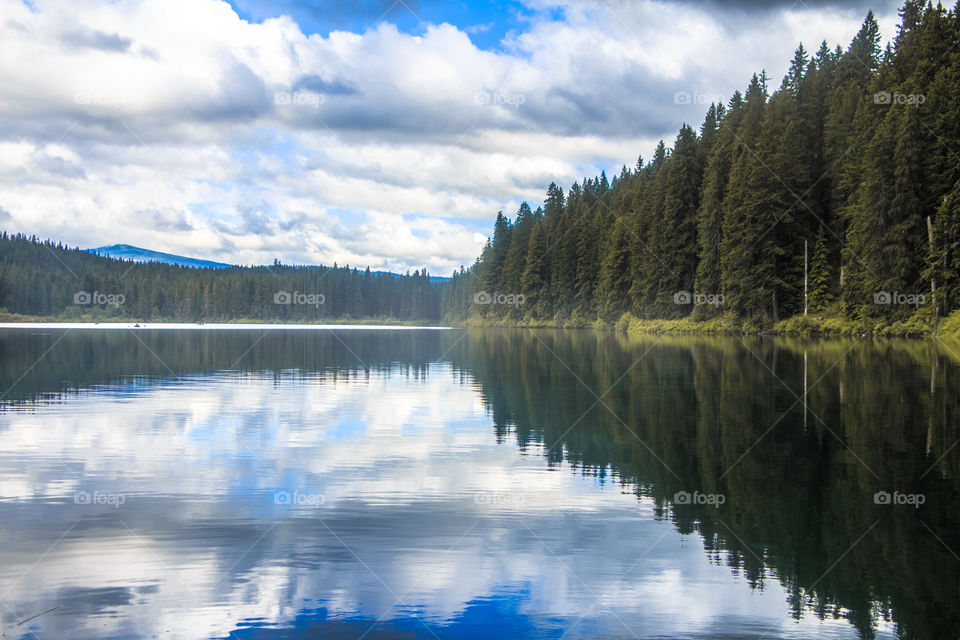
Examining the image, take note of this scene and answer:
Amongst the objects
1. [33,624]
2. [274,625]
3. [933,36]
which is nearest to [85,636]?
[33,624]

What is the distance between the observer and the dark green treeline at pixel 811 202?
Answer: 57938 mm

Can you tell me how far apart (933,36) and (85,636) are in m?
71.2

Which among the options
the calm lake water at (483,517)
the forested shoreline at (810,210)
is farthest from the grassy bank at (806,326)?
the calm lake water at (483,517)

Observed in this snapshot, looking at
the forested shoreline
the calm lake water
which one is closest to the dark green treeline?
the forested shoreline

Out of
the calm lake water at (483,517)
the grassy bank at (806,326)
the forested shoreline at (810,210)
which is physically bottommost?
the calm lake water at (483,517)

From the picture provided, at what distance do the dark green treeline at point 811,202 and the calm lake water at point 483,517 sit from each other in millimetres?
37510

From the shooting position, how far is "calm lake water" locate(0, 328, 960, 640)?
27.7ft

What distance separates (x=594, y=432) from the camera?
20.1 metres

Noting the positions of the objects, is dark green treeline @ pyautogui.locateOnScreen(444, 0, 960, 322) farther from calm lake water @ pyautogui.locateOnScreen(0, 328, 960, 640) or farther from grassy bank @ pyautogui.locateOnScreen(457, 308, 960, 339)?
calm lake water @ pyautogui.locateOnScreen(0, 328, 960, 640)

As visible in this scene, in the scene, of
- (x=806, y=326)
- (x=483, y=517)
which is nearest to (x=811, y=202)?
(x=806, y=326)

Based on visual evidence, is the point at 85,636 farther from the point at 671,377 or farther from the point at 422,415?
the point at 671,377

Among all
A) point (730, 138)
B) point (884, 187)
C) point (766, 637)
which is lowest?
point (766, 637)

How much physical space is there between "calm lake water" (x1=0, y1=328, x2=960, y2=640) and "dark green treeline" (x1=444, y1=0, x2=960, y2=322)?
3751 cm

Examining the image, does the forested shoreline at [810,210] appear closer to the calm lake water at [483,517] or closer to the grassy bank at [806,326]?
the grassy bank at [806,326]
